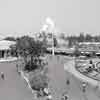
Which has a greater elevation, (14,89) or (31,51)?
(31,51)

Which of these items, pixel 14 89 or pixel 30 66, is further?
pixel 30 66

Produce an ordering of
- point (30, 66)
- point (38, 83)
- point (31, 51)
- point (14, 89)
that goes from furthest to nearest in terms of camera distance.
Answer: point (31, 51), point (30, 66), point (38, 83), point (14, 89)

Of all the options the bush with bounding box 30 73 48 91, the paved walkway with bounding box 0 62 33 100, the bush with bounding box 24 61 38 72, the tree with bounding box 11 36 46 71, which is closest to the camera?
the paved walkway with bounding box 0 62 33 100

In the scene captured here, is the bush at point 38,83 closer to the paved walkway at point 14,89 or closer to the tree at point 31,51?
the paved walkway at point 14,89

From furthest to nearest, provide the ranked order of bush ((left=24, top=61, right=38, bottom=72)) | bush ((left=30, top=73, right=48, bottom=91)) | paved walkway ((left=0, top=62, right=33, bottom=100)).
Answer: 1. bush ((left=24, top=61, right=38, bottom=72))
2. bush ((left=30, top=73, right=48, bottom=91))
3. paved walkway ((left=0, top=62, right=33, bottom=100))

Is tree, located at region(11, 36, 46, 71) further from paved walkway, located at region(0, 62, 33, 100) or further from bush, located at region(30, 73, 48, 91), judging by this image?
bush, located at region(30, 73, 48, 91)

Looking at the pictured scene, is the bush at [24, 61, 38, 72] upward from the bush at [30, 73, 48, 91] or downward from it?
upward

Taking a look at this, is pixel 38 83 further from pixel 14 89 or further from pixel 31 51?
pixel 31 51

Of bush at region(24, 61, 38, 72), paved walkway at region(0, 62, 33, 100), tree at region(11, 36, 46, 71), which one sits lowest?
paved walkway at region(0, 62, 33, 100)

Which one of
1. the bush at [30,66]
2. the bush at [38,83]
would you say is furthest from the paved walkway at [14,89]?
the bush at [30,66]

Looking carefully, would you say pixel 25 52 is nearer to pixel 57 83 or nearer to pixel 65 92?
pixel 57 83

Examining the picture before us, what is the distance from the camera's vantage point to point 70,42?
639 inches

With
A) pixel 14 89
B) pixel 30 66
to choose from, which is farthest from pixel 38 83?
pixel 30 66

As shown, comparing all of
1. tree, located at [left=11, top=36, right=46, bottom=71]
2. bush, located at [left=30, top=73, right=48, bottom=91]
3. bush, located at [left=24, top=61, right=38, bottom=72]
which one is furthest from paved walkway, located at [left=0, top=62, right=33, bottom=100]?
tree, located at [left=11, top=36, right=46, bottom=71]
